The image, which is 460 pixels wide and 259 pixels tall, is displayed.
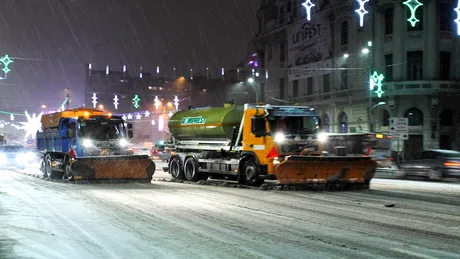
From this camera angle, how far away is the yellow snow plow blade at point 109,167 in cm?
2183

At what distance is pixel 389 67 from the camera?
1818 inches

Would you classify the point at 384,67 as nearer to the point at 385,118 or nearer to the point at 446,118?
the point at 385,118

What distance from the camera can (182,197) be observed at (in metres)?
16.4

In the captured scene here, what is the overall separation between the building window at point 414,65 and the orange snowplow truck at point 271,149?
27.1 meters

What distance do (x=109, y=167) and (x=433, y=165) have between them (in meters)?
14.7

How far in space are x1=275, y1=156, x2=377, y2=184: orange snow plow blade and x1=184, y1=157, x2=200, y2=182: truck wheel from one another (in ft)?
18.1

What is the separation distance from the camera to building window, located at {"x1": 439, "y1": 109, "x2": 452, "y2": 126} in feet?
147

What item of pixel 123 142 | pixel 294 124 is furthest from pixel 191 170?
pixel 294 124

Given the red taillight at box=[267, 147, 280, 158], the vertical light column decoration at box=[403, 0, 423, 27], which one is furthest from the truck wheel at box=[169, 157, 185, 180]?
the vertical light column decoration at box=[403, 0, 423, 27]

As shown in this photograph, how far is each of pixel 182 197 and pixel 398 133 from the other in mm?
21267

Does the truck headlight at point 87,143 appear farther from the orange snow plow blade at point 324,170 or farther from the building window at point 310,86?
the building window at point 310,86

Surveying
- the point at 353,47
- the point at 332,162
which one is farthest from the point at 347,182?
the point at 353,47

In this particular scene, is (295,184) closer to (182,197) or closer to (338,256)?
(182,197)

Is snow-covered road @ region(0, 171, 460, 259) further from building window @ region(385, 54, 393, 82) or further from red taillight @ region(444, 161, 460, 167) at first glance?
building window @ region(385, 54, 393, 82)
